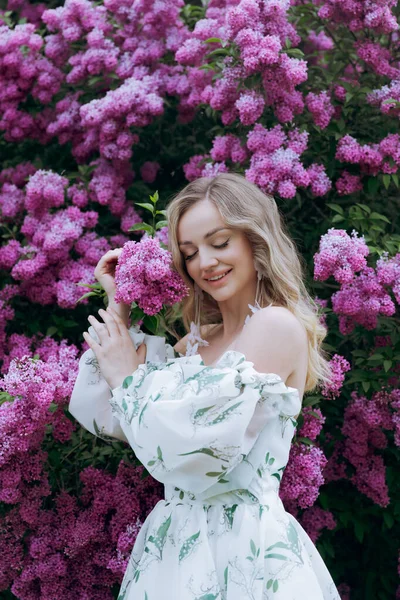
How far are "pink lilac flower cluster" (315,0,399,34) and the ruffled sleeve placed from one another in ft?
5.87

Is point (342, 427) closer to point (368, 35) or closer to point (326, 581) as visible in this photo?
point (326, 581)

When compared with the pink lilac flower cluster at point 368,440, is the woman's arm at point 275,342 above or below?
above

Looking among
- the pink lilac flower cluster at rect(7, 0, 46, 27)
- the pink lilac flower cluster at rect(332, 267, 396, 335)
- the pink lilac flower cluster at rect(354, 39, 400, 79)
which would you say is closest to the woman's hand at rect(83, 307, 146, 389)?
the pink lilac flower cluster at rect(332, 267, 396, 335)

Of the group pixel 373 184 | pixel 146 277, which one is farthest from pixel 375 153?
pixel 146 277

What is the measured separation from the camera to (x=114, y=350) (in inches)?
79.4

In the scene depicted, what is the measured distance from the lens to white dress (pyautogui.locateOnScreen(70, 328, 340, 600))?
1.73 m

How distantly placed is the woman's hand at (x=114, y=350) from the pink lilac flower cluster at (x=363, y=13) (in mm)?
1729

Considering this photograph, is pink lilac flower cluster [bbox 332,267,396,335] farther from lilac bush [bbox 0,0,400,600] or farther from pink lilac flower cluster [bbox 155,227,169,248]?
pink lilac flower cluster [bbox 155,227,169,248]

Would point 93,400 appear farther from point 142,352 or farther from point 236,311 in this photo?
point 236,311

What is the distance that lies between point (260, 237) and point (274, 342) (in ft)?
1.08

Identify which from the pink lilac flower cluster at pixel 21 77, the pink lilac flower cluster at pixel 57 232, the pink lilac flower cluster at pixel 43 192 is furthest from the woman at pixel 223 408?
the pink lilac flower cluster at pixel 21 77

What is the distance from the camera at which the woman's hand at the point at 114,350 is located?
1981mm

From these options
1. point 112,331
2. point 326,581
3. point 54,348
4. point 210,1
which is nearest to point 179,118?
point 210,1

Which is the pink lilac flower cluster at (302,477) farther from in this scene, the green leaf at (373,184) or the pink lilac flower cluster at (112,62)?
the pink lilac flower cluster at (112,62)
